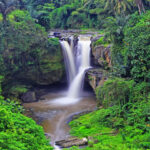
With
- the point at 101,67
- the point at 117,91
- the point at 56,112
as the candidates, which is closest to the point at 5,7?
the point at 101,67

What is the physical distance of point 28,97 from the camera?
2708 cm

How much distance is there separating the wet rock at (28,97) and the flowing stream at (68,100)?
1178 mm

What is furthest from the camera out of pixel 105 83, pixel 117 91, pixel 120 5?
pixel 120 5

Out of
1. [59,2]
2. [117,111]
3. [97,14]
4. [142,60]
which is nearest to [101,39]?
[142,60]

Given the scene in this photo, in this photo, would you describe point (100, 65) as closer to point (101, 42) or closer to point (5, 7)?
point (101, 42)

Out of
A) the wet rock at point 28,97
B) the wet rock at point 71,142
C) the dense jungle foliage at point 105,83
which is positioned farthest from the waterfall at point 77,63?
the wet rock at point 71,142

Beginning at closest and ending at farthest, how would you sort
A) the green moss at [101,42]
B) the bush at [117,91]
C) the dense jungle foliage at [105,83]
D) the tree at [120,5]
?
the dense jungle foliage at [105,83], the bush at [117,91], the green moss at [101,42], the tree at [120,5]

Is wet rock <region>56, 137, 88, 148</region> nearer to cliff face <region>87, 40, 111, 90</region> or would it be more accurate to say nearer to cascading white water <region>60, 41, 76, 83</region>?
cliff face <region>87, 40, 111, 90</region>

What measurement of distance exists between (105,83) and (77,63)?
9709 mm

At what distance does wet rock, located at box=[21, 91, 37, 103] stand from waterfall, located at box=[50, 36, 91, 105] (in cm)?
371

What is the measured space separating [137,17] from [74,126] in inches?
453

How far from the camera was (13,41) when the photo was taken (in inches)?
1043

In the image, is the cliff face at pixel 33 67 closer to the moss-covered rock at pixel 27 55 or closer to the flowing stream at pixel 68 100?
the moss-covered rock at pixel 27 55

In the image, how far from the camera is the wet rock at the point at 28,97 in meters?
26.8
